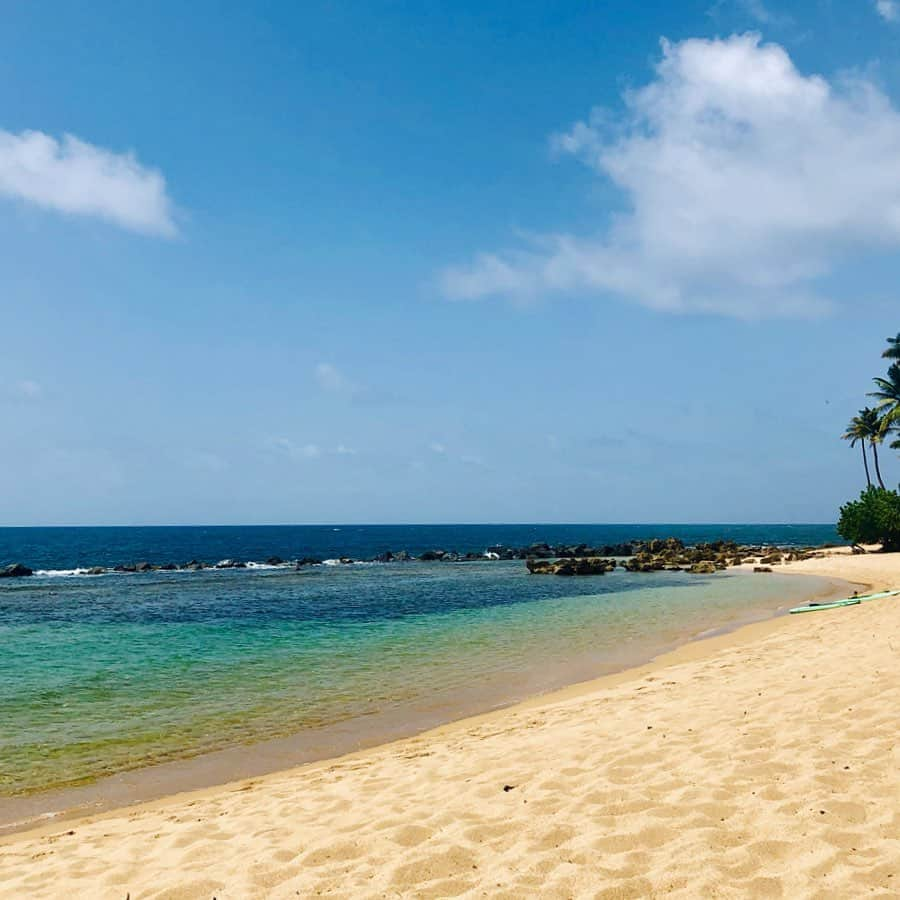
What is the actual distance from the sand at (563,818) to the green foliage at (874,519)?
4735 cm

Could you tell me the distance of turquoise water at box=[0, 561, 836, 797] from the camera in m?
12.2

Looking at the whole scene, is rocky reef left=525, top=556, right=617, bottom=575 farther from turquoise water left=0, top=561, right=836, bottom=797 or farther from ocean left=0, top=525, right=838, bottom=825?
ocean left=0, top=525, right=838, bottom=825

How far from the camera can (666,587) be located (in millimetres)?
39156

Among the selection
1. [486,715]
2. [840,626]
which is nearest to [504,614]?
[840,626]

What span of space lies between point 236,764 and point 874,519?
53999 mm

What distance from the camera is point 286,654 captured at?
64.8 ft

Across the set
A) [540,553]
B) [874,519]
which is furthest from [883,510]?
[540,553]

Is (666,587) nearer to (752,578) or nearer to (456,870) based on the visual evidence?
(752,578)

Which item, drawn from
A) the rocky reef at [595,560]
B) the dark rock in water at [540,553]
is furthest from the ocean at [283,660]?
the dark rock in water at [540,553]

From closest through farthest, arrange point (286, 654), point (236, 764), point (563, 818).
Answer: point (563, 818)
point (236, 764)
point (286, 654)

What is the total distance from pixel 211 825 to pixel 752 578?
4090cm

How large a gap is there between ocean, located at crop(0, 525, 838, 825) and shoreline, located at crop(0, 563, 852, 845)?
0.20ft

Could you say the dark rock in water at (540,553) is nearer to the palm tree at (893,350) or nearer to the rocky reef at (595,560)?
the rocky reef at (595,560)

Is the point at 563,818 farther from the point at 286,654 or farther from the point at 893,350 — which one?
the point at 893,350
